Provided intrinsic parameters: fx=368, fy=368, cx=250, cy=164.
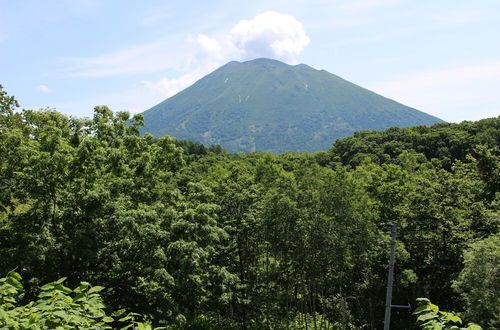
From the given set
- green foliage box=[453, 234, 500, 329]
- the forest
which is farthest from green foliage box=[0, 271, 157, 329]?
green foliage box=[453, 234, 500, 329]

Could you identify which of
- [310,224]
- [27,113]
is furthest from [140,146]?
[27,113]

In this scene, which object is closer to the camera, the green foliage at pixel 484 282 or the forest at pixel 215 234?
the forest at pixel 215 234

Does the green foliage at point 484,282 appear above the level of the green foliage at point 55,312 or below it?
below

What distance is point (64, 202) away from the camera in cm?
1420

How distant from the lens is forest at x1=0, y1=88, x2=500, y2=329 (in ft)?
45.3

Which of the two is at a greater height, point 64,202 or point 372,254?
point 64,202

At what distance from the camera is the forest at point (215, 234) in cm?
1380

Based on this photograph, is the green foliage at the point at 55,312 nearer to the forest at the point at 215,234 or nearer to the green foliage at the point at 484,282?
the forest at the point at 215,234

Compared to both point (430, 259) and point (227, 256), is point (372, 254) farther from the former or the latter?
point (227, 256)

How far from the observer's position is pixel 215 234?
15.7m

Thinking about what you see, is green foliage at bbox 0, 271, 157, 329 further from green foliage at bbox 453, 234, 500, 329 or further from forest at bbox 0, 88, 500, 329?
green foliage at bbox 453, 234, 500, 329

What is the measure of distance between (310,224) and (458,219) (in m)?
9.21

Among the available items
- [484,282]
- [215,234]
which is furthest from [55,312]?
[484,282]

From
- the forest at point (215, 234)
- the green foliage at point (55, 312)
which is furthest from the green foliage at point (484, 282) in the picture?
the green foliage at point (55, 312)
